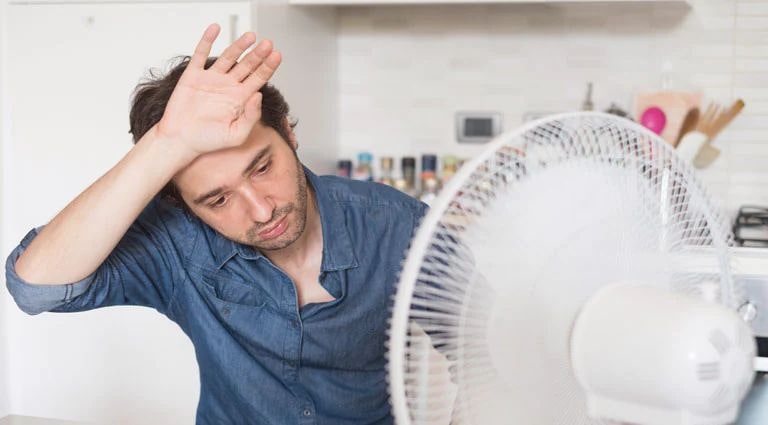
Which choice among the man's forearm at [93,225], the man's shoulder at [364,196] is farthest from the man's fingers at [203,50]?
the man's shoulder at [364,196]

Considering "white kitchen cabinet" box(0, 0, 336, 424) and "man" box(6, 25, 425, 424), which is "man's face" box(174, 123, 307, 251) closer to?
"man" box(6, 25, 425, 424)

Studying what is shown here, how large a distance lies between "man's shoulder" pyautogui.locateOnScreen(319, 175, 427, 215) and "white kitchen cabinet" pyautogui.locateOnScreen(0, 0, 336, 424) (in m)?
0.87

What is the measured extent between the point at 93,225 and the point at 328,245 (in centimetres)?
28

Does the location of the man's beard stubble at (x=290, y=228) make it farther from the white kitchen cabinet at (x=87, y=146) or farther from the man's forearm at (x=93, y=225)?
the white kitchen cabinet at (x=87, y=146)

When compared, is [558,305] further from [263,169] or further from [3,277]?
[3,277]

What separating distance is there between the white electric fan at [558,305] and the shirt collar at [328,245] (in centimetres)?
43

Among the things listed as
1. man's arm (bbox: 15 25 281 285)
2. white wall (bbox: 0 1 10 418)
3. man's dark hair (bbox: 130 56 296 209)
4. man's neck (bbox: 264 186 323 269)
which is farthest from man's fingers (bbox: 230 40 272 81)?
white wall (bbox: 0 1 10 418)

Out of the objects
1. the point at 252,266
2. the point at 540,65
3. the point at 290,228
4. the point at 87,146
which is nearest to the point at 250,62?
the point at 290,228

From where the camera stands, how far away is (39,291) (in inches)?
39.2

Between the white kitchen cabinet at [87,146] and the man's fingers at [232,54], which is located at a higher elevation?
the man's fingers at [232,54]

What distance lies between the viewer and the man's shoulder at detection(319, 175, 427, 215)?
119 centimetres

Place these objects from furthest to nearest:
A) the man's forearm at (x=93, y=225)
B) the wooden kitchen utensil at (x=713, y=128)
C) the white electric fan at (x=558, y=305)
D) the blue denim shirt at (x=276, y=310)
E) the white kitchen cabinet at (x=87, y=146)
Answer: the wooden kitchen utensil at (x=713, y=128), the white kitchen cabinet at (x=87, y=146), the blue denim shirt at (x=276, y=310), the man's forearm at (x=93, y=225), the white electric fan at (x=558, y=305)

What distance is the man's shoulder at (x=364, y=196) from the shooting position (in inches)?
46.8

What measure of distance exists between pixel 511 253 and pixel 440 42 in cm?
187
